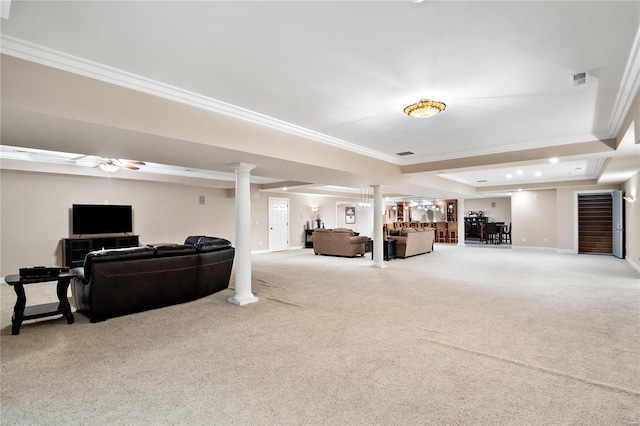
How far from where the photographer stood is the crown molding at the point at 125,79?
8.19 ft

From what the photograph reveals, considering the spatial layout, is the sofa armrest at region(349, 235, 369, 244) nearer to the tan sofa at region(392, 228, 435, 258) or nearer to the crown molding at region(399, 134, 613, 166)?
the tan sofa at region(392, 228, 435, 258)

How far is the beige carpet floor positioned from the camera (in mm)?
2084

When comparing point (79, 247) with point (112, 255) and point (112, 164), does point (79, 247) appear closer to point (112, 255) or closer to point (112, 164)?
point (112, 164)

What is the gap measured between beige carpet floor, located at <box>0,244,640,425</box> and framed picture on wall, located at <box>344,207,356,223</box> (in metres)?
10.6

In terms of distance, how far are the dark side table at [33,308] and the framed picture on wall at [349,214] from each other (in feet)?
41.2

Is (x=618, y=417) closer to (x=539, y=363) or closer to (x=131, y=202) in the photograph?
(x=539, y=363)

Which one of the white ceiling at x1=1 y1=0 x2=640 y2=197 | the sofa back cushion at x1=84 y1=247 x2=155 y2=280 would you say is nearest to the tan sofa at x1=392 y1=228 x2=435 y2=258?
the white ceiling at x1=1 y1=0 x2=640 y2=197

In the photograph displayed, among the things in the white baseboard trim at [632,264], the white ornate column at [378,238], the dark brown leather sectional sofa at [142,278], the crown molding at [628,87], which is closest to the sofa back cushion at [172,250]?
the dark brown leather sectional sofa at [142,278]

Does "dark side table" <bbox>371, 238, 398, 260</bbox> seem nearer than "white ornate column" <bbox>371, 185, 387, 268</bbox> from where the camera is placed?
No

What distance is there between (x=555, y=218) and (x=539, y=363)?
10943mm

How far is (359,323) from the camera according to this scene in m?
3.80

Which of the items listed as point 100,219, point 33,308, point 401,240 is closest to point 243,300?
point 33,308

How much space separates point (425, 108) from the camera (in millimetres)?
3455

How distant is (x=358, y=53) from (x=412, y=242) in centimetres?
806
